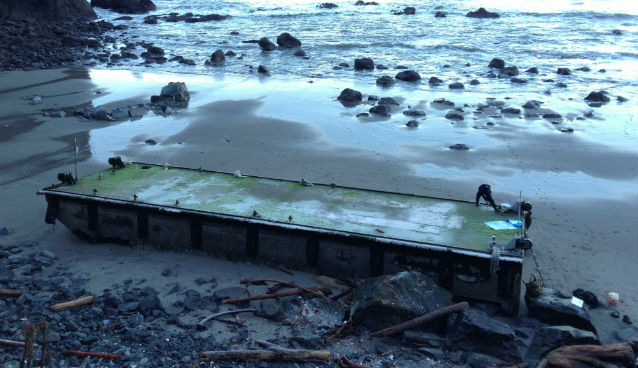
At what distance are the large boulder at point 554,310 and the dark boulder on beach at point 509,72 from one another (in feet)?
67.9

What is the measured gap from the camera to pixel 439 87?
24875 millimetres

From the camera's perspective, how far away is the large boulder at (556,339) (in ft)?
24.3

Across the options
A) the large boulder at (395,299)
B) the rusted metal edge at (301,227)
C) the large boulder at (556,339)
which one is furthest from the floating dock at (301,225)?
the large boulder at (556,339)

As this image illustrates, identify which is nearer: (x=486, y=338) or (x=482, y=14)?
(x=486, y=338)

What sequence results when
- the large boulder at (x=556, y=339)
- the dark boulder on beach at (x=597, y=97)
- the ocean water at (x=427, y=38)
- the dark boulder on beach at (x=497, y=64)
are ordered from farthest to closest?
1. the dark boulder on beach at (x=497, y=64)
2. the ocean water at (x=427, y=38)
3. the dark boulder on beach at (x=597, y=97)
4. the large boulder at (x=556, y=339)

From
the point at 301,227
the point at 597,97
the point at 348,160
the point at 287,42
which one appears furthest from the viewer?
the point at 287,42

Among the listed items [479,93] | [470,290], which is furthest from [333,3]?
[470,290]

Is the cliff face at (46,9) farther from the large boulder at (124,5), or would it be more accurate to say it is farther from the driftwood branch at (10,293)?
the driftwood branch at (10,293)

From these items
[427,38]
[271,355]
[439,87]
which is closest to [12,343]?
[271,355]

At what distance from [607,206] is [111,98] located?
16716 mm

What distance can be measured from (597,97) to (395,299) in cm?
1800

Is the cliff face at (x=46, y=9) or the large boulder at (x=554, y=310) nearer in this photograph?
the large boulder at (x=554, y=310)

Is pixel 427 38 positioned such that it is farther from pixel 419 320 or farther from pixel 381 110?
pixel 419 320

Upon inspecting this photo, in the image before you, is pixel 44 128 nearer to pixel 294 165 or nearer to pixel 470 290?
pixel 294 165
